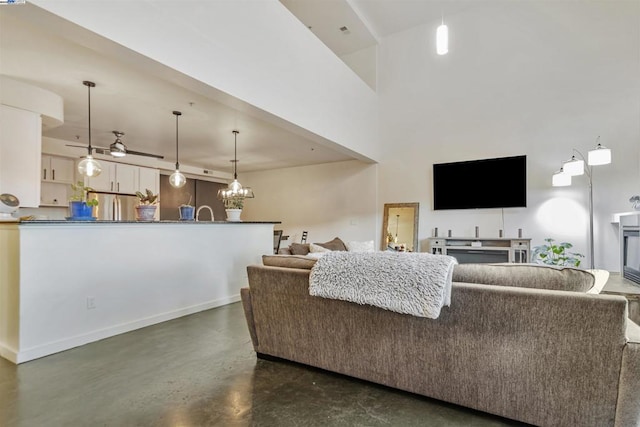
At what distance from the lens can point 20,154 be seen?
11.7 ft

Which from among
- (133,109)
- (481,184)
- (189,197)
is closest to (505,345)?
(481,184)

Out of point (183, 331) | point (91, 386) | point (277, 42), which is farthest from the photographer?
point (277, 42)

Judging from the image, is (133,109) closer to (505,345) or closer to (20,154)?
(20,154)

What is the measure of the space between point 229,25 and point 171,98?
134 cm

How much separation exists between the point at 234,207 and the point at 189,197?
4282mm

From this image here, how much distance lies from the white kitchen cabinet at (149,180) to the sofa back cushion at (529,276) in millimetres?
6991

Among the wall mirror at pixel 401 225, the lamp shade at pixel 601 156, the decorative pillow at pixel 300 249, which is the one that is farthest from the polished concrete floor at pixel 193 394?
the wall mirror at pixel 401 225

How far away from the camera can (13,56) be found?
2949 mm

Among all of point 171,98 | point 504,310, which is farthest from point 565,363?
point 171,98

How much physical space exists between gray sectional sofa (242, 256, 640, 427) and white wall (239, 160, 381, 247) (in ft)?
15.6

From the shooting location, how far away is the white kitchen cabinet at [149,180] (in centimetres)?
697

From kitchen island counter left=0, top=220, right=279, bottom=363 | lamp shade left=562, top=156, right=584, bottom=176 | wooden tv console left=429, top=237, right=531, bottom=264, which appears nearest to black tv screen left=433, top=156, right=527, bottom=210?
wooden tv console left=429, top=237, right=531, bottom=264

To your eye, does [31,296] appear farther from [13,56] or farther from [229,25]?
[229,25]

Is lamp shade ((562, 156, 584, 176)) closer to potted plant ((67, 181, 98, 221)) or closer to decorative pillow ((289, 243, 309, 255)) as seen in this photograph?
decorative pillow ((289, 243, 309, 255))
